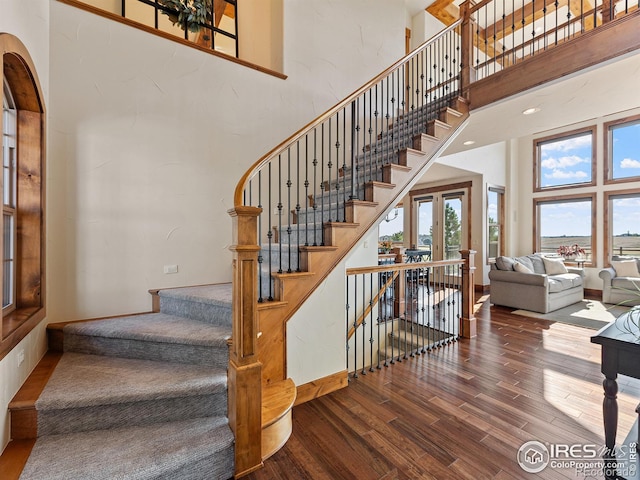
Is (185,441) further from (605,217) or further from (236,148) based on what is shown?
(605,217)

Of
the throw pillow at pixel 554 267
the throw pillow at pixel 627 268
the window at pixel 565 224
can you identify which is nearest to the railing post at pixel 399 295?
the throw pillow at pixel 554 267

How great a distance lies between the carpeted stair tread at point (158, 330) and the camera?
79.3 inches

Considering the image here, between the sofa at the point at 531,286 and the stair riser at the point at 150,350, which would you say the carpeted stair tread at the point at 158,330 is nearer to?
the stair riser at the point at 150,350

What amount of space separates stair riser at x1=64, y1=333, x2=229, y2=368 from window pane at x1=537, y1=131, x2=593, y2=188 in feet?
28.1

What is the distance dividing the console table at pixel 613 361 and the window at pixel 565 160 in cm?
709

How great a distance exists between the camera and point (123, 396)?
5.44 ft

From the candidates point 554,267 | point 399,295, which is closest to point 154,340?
point 399,295

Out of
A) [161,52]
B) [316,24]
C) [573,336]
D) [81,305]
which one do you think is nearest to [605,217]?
[573,336]

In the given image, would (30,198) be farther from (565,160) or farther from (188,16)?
(565,160)

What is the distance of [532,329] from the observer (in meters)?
4.25

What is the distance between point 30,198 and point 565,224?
31.0 feet

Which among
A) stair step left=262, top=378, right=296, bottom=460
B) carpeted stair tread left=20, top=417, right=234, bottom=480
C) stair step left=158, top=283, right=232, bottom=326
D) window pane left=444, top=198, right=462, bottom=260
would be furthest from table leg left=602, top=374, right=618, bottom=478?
window pane left=444, top=198, right=462, bottom=260

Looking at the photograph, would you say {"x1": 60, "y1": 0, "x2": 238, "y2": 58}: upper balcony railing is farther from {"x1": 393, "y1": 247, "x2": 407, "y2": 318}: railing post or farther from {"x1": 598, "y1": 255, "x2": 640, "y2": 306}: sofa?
{"x1": 598, "y1": 255, "x2": 640, "y2": 306}: sofa

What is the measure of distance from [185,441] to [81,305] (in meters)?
1.72
